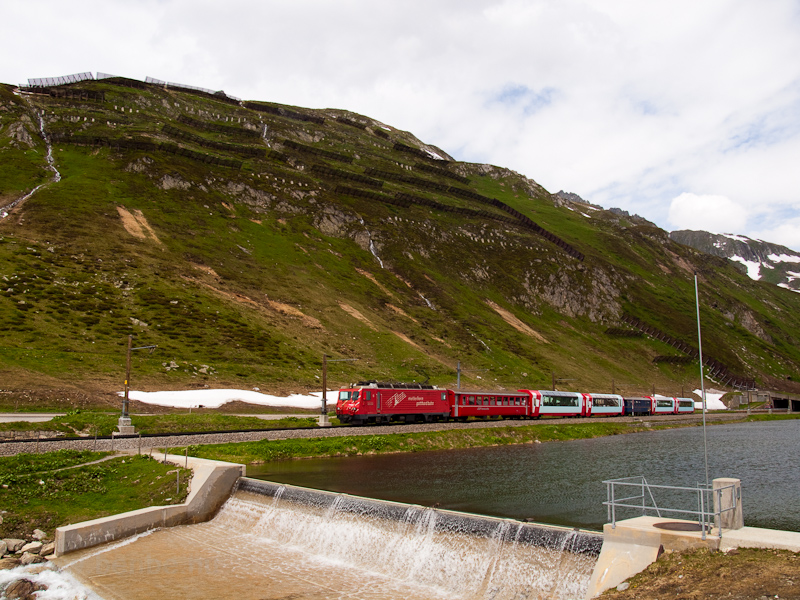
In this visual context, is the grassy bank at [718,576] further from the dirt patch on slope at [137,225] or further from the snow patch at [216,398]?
the dirt patch on slope at [137,225]

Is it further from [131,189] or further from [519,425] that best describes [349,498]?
[131,189]

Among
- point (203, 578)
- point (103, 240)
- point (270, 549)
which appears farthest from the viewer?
point (103, 240)

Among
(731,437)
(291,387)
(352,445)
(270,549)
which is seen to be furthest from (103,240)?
(731,437)

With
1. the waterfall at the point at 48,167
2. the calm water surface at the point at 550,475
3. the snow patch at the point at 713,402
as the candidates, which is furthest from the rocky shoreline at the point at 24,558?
the snow patch at the point at 713,402

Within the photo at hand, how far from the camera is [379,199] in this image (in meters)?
170

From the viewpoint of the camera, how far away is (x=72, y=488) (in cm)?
2925

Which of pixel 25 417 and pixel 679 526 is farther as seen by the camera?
pixel 25 417

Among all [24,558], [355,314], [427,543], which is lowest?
[24,558]

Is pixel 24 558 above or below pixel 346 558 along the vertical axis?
above

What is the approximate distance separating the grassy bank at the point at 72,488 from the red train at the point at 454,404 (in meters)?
27.5

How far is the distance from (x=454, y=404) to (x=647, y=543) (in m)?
55.6

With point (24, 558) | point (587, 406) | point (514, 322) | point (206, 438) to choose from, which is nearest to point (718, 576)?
point (24, 558)

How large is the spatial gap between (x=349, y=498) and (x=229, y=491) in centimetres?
910

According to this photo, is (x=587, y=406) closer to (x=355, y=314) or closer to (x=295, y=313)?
(x=355, y=314)
